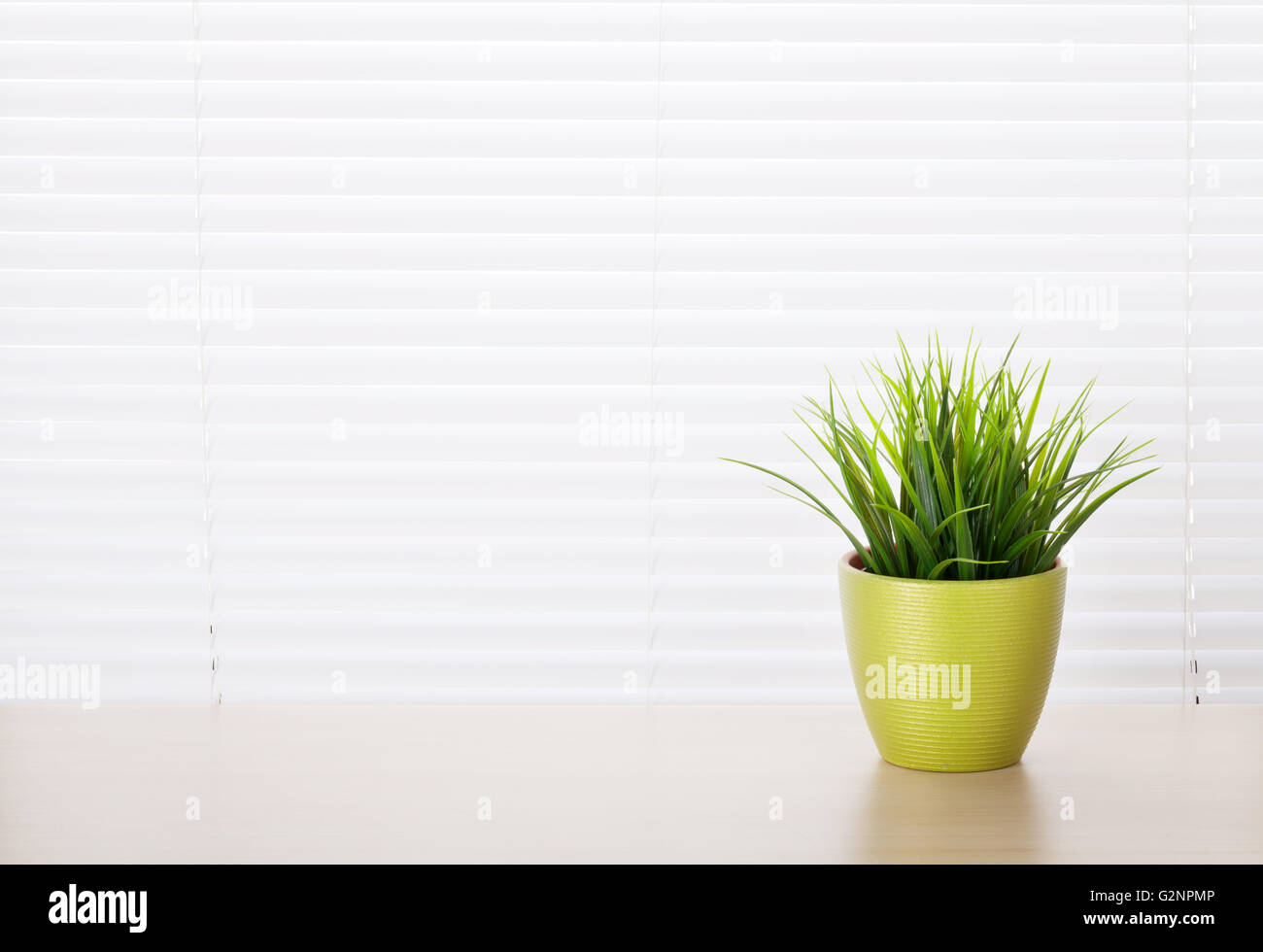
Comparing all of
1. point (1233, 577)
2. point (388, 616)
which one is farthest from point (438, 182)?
point (1233, 577)

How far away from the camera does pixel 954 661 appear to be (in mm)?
992

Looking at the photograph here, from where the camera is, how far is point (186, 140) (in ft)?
4.02

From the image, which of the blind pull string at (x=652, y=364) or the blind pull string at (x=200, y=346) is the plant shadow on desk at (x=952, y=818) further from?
the blind pull string at (x=200, y=346)

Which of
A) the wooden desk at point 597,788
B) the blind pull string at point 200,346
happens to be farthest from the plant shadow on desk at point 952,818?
the blind pull string at point 200,346

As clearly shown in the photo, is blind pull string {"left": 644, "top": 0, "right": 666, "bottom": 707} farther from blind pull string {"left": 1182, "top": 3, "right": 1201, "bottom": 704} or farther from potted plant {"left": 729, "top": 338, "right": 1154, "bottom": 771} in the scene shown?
blind pull string {"left": 1182, "top": 3, "right": 1201, "bottom": 704}

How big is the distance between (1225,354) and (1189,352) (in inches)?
1.5

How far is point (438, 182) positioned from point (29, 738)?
66 cm

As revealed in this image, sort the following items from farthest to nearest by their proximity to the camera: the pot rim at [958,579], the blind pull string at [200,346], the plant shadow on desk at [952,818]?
the blind pull string at [200,346] < the pot rim at [958,579] < the plant shadow on desk at [952,818]

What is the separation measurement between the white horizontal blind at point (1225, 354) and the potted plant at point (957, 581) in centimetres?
31

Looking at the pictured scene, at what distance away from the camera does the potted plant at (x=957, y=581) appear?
99 centimetres

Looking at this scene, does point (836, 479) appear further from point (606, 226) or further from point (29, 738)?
point (29, 738)

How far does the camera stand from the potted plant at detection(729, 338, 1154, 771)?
99 centimetres
